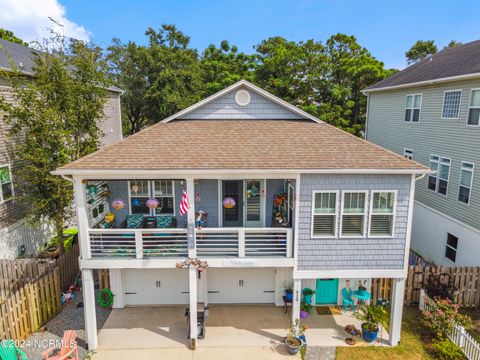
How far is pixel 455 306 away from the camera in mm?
10508

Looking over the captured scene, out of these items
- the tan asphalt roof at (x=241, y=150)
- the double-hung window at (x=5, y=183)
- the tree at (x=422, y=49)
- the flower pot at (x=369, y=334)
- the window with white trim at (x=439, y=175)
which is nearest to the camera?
the tan asphalt roof at (x=241, y=150)

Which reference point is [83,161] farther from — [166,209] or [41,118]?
[41,118]

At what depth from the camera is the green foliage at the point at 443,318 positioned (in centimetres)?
1037

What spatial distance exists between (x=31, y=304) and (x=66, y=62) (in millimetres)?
10628

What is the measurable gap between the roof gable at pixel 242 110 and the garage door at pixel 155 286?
6.18 meters

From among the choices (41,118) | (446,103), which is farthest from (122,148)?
(446,103)

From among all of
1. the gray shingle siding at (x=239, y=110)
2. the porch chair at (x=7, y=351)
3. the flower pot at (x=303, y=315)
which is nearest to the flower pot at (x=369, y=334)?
the flower pot at (x=303, y=315)

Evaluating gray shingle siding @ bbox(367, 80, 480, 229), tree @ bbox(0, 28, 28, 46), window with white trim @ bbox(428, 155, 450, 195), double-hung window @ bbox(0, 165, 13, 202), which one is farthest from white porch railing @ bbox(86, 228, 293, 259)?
tree @ bbox(0, 28, 28, 46)

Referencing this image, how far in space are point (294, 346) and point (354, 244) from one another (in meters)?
3.71

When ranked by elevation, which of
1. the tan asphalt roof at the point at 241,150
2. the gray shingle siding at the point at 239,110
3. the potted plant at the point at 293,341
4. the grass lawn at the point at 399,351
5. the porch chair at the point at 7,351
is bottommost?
the grass lawn at the point at 399,351

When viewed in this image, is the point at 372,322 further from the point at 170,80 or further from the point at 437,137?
the point at 170,80

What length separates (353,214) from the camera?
10.0 m

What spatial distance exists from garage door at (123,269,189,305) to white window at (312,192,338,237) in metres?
5.68

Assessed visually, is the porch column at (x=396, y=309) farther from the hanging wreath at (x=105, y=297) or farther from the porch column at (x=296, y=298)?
the hanging wreath at (x=105, y=297)
